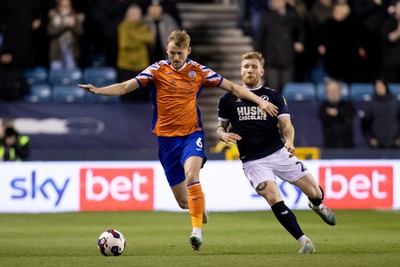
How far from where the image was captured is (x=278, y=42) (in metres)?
20.2

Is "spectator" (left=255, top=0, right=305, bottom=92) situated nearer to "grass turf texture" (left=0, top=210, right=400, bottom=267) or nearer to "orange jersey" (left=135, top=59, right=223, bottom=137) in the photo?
"grass turf texture" (left=0, top=210, right=400, bottom=267)

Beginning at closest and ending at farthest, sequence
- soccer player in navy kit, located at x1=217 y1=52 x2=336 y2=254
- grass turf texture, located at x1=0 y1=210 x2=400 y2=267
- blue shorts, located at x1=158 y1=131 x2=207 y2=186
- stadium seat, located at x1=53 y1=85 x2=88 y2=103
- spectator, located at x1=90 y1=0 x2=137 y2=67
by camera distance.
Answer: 1. grass turf texture, located at x1=0 y1=210 x2=400 y2=267
2. soccer player in navy kit, located at x1=217 y1=52 x2=336 y2=254
3. blue shorts, located at x1=158 y1=131 x2=207 y2=186
4. stadium seat, located at x1=53 y1=85 x2=88 y2=103
5. spectator, located at x1=90 y1=0 x2=137 y2=67

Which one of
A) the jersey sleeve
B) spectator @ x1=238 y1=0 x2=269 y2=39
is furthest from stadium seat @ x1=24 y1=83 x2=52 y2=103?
the jersey sleeve

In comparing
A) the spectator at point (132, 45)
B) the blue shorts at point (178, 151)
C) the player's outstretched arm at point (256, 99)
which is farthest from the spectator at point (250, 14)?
the player's outstretched arm at point (256, 99)

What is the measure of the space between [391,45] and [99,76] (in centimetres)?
584

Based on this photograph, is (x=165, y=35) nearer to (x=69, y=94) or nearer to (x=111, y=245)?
(x=69, y=94)

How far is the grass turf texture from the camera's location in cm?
991

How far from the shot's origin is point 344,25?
20.5m

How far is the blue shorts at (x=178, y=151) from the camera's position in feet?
35.9

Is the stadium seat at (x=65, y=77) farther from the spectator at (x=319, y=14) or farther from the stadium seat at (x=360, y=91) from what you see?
the stadium seat at (x=360, y=91)

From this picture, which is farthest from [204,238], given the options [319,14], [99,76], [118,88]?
[319,14]

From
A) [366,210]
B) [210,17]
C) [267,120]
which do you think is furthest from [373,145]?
[267,120]

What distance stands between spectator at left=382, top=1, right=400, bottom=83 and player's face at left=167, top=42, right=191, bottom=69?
35.2 ft

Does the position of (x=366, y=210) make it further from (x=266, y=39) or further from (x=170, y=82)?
(x=170, y=82)
